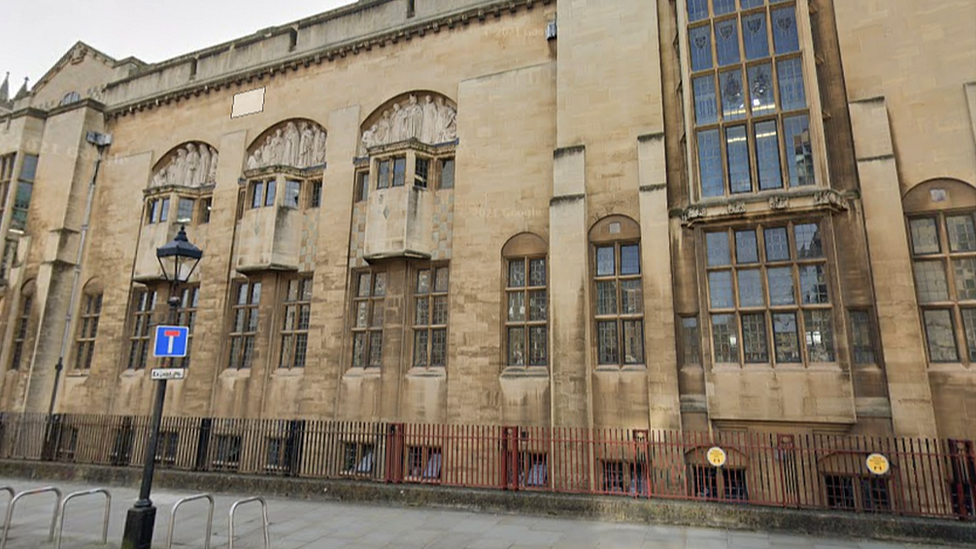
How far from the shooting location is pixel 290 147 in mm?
18562

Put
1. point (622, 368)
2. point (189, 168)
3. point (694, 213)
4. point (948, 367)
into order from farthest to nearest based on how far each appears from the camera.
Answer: point (189, 168)
point (622, 368)
point (694, 213)
point (948, 367)

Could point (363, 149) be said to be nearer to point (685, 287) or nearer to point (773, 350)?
point (685, 287)

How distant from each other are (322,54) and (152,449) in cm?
1473

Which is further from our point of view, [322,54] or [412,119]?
[322,54]

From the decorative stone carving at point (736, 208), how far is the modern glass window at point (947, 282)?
3.34 metres

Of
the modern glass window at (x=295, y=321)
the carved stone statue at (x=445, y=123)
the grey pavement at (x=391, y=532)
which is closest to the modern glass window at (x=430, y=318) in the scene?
the modern glass window at (x=295, y=321)

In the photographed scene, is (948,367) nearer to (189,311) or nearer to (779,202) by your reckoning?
(779,202)

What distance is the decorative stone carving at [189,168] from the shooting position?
65.3ft

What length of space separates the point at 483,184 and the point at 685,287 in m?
6.25

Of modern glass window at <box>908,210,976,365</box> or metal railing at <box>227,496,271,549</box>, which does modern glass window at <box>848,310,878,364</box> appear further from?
metal railing at <box>227,496,271,549</box>

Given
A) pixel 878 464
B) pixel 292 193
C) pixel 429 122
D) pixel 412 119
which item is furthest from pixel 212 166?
pixel 878 464

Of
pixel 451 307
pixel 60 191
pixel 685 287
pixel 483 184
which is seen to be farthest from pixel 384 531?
pixel 60 191

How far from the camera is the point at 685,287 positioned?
39.9 feet

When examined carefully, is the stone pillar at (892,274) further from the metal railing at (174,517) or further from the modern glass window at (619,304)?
the metal railing at (174,517)
